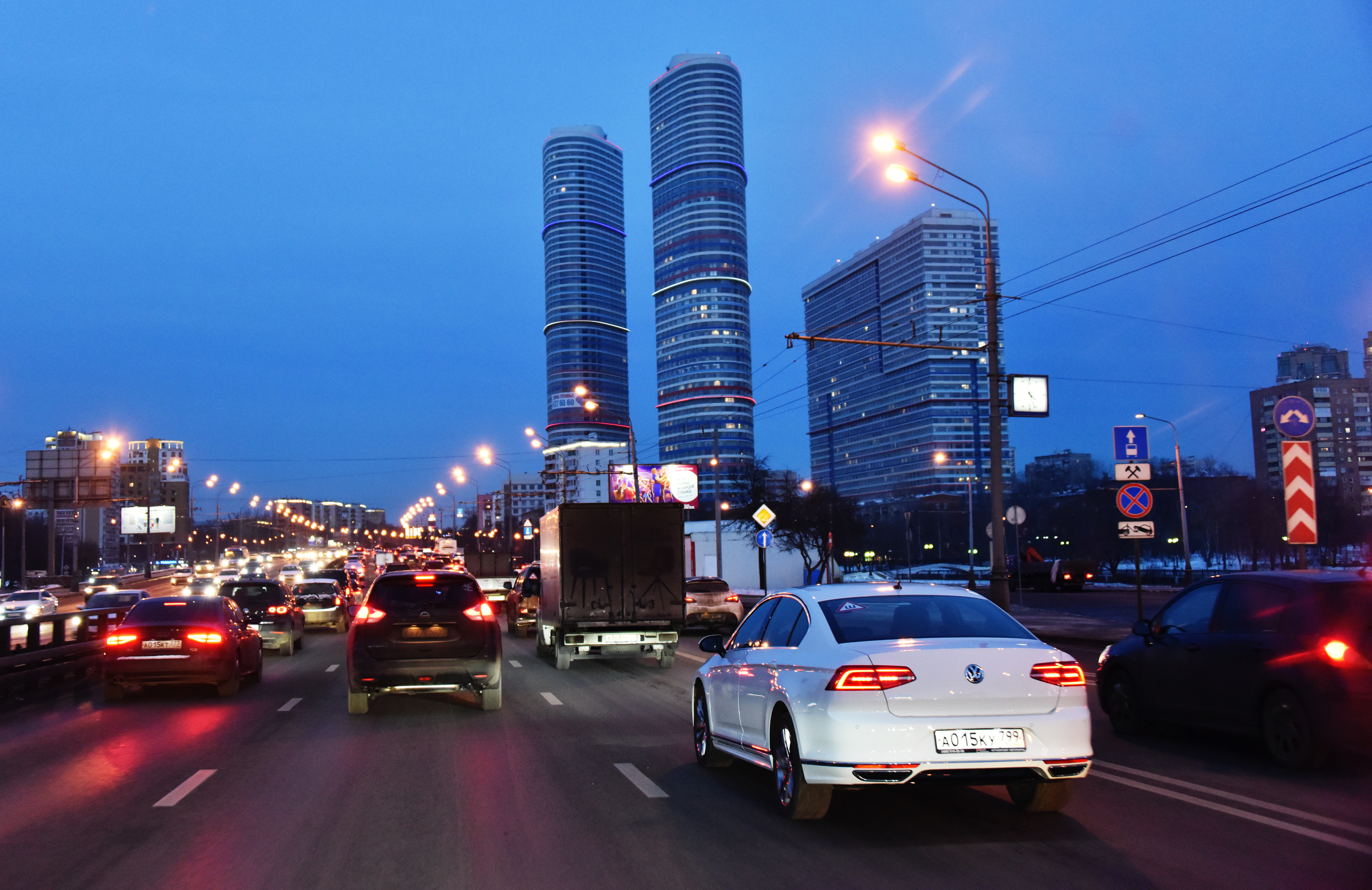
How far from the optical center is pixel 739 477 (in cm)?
7044

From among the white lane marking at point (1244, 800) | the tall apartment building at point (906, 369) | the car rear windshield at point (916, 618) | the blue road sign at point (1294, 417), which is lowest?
the white lane marking at point (1244, 800)

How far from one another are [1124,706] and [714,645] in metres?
4.85

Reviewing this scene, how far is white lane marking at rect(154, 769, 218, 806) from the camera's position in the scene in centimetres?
834

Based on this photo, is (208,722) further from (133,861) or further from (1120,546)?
(1120,546)

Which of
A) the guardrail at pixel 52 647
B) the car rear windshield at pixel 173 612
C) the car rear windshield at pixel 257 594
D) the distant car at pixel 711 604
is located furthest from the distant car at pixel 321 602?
the car rear windshield at pixel 173 612

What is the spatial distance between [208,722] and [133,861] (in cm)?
743

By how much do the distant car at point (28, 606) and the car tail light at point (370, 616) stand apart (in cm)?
2598

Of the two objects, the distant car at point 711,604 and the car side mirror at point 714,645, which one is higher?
the car side mirror at point 714,645

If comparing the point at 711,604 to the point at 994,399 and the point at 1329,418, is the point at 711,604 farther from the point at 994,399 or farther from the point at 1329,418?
the point at 1329,418

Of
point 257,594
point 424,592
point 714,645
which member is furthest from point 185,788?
point 257,594

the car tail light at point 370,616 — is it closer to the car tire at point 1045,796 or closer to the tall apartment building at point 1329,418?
the car tire at point 1045,796

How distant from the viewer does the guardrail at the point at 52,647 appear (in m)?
16.9

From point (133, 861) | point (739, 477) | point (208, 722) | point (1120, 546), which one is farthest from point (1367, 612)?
point (1120, 546)

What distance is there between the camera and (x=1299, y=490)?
1513 cm
